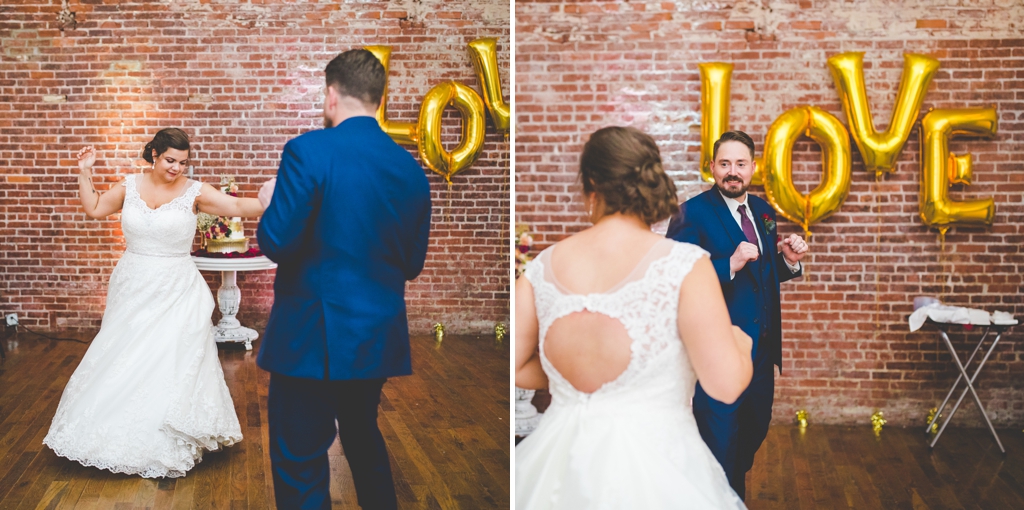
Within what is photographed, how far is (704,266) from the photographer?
1651 mm

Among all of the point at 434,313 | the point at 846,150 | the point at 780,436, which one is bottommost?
the point at 780,436

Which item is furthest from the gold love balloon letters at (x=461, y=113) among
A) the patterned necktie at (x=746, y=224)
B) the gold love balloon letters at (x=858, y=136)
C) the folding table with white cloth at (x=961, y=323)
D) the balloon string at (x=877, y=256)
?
the folding table with white cloth at (x=961, y=323)

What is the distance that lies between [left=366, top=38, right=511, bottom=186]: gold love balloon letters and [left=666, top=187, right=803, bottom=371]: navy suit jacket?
2483 millimetres

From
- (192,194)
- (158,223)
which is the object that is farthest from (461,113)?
(158,223)

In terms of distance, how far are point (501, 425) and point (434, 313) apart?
1.70 metres

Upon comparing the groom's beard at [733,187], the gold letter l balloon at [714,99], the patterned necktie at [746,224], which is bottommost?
the patterned necktie at [746,224]

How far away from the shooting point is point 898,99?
430cm

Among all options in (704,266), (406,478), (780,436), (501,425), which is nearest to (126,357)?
(406,478)

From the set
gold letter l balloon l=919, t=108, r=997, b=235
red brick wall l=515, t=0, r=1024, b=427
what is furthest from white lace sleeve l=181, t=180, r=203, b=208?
gold letter l balloon l=919, t=108, r=997, b=235

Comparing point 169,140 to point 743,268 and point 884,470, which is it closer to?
point 743,268

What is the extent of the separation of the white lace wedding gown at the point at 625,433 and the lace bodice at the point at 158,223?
220 centimetres

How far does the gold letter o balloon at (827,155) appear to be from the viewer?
4.29m

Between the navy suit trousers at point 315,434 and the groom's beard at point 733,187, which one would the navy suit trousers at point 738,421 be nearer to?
the groom's beard at point 733,187

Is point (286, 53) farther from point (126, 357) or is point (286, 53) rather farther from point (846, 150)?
point (846, 150)
